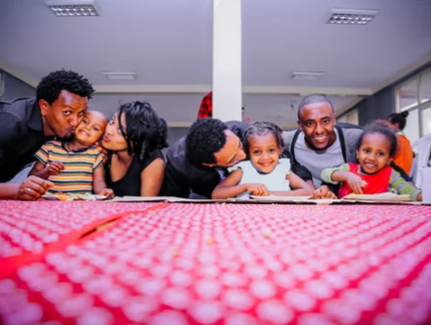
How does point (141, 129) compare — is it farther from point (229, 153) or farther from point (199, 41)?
point (199, 41)

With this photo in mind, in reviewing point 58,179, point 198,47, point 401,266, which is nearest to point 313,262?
point 401,266

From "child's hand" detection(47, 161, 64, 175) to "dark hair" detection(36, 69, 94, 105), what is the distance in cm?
25

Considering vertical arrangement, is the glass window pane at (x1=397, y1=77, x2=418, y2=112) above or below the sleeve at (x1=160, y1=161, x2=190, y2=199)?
above

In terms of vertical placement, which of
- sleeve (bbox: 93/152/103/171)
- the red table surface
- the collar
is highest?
the collar

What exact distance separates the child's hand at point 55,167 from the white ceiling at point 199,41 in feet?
7.71

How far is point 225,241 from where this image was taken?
22 cm

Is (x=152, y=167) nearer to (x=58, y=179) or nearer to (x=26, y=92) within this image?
(x=58, y=179)

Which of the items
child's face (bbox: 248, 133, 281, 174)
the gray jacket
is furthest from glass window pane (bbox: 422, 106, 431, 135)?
child's face (bbox: 248, 133, 281, 174)

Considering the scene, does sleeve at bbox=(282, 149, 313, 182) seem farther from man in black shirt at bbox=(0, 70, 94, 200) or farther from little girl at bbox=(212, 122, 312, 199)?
man in black shirt at bbox=(0, 70, 94, 200)

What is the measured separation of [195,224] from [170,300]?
0.53 ft

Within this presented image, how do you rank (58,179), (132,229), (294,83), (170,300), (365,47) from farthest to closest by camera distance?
(294,83) < (365,47) < (58,179) < (132,229) < (170,300)

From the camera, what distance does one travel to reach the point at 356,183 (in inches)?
52.0

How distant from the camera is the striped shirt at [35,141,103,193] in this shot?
4.25ft

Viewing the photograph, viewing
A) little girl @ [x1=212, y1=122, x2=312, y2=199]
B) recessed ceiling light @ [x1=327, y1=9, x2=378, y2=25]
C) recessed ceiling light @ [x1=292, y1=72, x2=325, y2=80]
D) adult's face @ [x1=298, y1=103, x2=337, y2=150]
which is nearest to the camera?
little girl @ [x1=212, y1=122, x2=312, y2=199]
